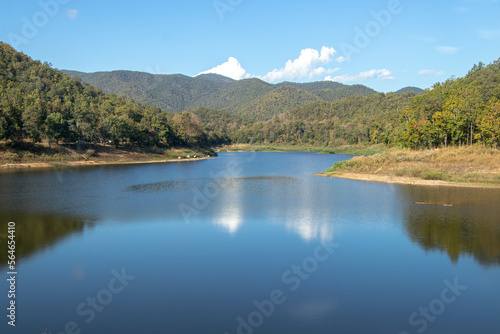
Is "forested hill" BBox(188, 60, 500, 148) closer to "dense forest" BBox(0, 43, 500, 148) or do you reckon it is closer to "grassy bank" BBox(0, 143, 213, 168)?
"dense forest" BBox(0, 43, 500, 148)

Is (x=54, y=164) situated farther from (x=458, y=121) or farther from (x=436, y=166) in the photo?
(x=458, y=121)

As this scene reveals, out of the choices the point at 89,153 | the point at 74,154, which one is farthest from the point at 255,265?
the point at 89,153

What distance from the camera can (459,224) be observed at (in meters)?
18.9

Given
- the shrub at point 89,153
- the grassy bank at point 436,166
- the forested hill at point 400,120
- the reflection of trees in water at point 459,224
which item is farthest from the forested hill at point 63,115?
the reflection of trees in water at point 459,224

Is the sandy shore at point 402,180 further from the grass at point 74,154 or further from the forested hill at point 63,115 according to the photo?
the forested hill at point 63,115

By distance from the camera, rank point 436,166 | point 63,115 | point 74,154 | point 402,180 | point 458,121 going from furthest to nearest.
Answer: point 63,115
point 74,154
point 458,121
point 436,166
point 402,180

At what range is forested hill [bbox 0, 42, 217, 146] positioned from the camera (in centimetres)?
5093

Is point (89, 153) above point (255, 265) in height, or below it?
above

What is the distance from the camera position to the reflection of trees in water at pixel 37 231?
1475 cm

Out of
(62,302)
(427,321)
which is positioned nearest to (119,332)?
(62,302)

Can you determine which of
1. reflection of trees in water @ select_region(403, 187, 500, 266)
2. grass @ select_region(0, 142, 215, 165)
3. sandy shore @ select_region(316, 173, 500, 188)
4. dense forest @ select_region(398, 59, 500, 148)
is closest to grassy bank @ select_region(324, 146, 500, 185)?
sandy shore @ select_region(316, 173, 500, 188)

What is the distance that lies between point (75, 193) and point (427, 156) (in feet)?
117

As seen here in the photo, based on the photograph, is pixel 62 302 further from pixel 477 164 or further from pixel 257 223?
pixel 477 164

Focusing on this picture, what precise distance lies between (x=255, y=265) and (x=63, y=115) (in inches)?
2200
